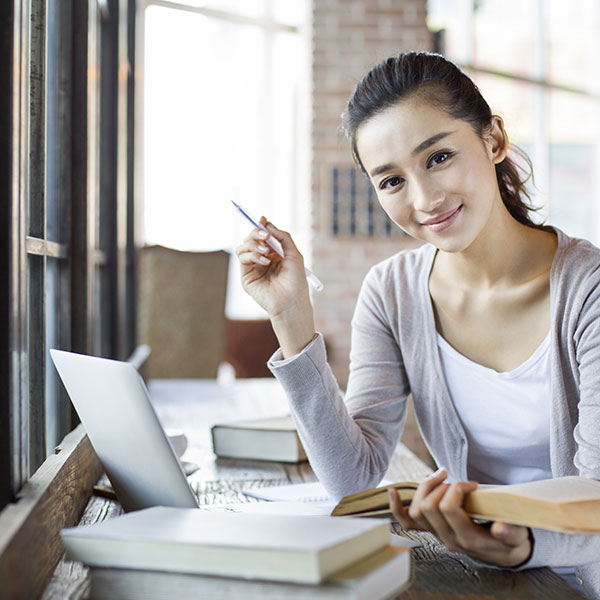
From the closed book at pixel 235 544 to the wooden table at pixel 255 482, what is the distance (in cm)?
9

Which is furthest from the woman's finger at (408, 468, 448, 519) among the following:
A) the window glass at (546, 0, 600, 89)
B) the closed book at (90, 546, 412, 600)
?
the window glass at (546, 0, 600, 89)

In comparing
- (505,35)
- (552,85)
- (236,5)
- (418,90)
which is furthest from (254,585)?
(552,85)

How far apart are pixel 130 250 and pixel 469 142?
90.2 inches

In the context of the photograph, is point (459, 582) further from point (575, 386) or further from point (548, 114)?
point (548, 114)

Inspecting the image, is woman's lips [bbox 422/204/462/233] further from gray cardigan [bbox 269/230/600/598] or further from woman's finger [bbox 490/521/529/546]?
woman's finger [bbox 490/521/529/546]

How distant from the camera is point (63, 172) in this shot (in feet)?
4.45

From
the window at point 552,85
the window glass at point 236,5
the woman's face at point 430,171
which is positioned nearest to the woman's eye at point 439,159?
the woman's face at point 430,171

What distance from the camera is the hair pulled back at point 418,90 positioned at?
1.19 metres

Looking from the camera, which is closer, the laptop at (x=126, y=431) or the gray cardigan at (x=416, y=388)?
the laptop at (x=126, y=431)

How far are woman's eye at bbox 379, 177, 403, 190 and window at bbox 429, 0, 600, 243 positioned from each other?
447 centimetres

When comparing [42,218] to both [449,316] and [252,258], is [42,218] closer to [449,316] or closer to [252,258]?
[252,258]

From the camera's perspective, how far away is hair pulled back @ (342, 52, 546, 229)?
1.19 metres

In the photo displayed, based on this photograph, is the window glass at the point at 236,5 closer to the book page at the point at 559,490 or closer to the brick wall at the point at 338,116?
the brick wall at the point at 338,116

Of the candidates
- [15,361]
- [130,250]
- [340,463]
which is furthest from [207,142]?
[15,361]
